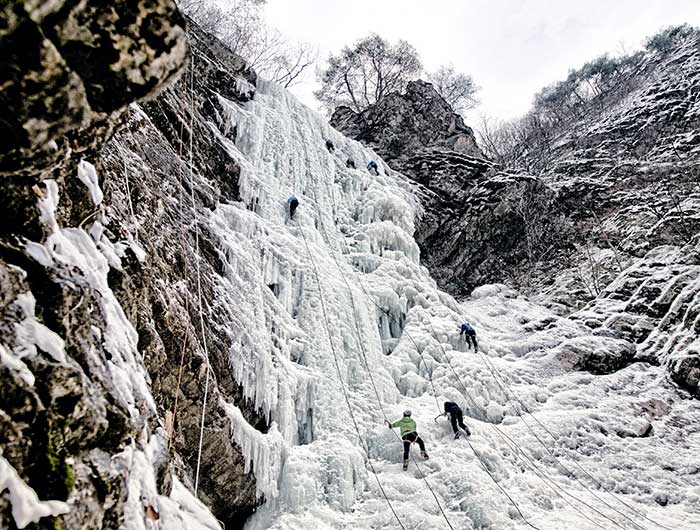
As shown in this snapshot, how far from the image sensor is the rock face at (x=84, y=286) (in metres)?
2.24

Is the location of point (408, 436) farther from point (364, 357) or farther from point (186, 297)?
point (186, 297)

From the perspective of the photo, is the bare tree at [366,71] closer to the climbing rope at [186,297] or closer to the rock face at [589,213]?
the rock face at [589,213]

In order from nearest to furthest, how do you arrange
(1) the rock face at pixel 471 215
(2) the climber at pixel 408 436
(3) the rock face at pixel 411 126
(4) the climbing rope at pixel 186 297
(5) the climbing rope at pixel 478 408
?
1. (4) the climbing rope at pixel 186 297
2. (5) the climbing rope at pixel 478 408
3. (2) the climber at pixel 408 436
4. (1) the rock face at pixel 471 215
5. (3) the rock face at pixel 411 126

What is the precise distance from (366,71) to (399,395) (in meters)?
22.7

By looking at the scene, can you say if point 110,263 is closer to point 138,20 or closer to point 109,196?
point 109,196

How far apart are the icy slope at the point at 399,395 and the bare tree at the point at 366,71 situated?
51.0 ft

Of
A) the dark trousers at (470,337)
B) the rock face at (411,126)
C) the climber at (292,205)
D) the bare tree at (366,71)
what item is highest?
the bare tree at (366,71)

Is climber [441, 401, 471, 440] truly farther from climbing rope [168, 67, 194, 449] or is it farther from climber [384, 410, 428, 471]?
climbing rope [168, 67, 194, 449]

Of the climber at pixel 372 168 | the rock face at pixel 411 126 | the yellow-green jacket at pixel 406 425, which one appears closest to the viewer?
the yellow-green jacket at pixel 406 425

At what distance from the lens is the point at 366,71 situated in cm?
2744

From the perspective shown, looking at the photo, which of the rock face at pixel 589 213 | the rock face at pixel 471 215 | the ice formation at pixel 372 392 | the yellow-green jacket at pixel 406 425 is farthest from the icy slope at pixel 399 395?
the rock face at pixel 471 215

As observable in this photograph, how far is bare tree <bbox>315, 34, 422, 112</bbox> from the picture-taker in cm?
2694

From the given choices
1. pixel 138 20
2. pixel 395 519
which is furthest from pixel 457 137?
pixel 138 20

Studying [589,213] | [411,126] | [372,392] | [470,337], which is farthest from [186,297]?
[411,126]
